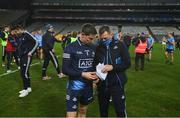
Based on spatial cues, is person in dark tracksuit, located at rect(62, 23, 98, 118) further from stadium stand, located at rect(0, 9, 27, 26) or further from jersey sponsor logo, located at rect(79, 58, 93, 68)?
stadium stand, located at rect(0, 9, 27, 26)

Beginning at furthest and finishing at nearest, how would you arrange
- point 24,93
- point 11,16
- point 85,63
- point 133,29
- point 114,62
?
1. point 11,16
2. point 133,29
3. point 24,93
4. point 114,62
5. point 85,63

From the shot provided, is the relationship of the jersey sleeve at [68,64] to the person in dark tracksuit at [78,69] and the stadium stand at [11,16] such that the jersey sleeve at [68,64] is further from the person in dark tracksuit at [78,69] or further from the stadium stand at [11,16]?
the stadium stand at [11,16]

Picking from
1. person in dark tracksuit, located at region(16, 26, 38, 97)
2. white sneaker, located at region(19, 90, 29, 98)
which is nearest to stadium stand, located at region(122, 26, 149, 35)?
white sneaker, located at region(19, 90, 29, 98)

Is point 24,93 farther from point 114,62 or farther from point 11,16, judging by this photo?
point 11,16

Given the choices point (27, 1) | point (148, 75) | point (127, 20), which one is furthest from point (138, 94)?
point (27, 1)

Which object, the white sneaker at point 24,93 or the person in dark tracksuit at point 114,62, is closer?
the person in dark tracksuit at point 114,62

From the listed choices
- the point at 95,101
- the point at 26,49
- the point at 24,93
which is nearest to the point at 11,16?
the point at 24,93

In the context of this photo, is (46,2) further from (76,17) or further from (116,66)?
(116,66)

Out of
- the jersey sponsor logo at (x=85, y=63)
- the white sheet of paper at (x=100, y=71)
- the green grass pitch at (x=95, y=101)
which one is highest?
the jersey sponsor logo at (x=85, y=63)

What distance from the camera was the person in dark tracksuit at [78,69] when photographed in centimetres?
582

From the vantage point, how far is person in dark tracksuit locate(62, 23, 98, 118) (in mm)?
5816

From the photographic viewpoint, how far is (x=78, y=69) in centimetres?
593

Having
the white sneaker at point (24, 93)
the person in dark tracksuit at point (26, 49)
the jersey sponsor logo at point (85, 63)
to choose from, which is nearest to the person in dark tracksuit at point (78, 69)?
the jersey sponsor logo at point (85, 63)

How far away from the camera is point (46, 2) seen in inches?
2692
